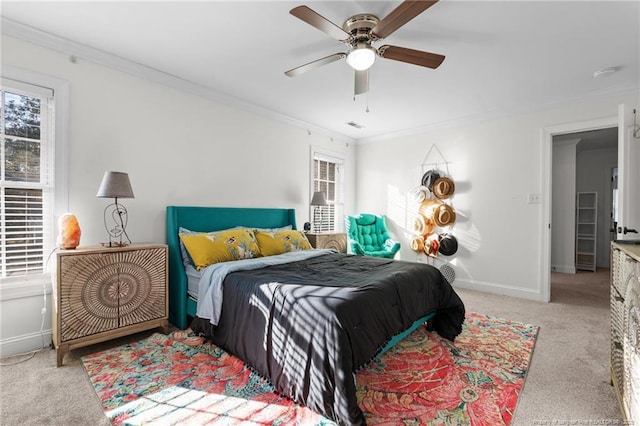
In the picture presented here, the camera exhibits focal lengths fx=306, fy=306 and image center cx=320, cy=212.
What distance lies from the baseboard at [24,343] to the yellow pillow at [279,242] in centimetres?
193

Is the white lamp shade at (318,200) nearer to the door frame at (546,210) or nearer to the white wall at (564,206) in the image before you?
the door frame at (546,210)

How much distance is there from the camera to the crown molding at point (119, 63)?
7.86 ft

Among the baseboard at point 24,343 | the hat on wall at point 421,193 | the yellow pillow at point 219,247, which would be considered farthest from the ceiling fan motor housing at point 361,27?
the baseboard at point 24,343

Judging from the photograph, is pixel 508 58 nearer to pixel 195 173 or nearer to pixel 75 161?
pixel 195 173

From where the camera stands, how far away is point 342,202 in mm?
5699

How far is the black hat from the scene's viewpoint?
461cm

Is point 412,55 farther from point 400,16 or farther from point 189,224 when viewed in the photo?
point 189,224

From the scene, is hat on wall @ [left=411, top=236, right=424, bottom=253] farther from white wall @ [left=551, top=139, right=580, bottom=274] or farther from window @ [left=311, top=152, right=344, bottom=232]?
white wall @ [left=551, top=139, right=580, bottom=274]

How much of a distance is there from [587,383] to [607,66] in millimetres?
2905

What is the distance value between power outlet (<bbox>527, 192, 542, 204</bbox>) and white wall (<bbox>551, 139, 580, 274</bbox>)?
7.95 ft

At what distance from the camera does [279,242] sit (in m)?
3.52

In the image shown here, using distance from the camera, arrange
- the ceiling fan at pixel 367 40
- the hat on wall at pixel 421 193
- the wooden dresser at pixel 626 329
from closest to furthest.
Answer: the wooden dresser at pixel 626 329, the ceiling fan at pixel 367 40, the hat on wall at pixel 421 193

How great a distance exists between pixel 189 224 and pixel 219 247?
0.57 meters

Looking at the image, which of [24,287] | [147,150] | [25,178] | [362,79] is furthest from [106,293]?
[362,79]
